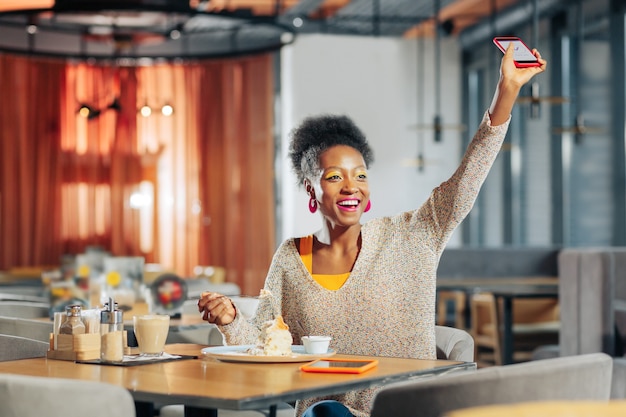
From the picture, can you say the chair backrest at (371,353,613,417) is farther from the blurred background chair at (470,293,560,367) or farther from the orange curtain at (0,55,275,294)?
Result: the orange curtain at (0,55,275,294)

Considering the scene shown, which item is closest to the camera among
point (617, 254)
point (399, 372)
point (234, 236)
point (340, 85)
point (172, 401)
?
point (172, 401)

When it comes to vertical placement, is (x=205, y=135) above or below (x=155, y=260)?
above

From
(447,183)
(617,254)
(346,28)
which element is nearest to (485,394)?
(447,183)

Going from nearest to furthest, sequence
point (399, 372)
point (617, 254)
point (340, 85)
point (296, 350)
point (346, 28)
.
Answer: point (399, 372) → point (296, 350) → point (617, 254) → point (340, 85) → point (346, 28)

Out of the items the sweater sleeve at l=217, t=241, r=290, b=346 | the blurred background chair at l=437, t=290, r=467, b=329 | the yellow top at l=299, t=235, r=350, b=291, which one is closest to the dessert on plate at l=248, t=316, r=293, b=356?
the sweater sleeve at l=217, t=241, r=290, b=346

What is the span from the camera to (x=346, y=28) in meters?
14.6

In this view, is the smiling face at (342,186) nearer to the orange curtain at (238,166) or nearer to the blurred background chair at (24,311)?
the blurred background chair at (24,311)

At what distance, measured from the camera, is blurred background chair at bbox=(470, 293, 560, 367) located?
844cm

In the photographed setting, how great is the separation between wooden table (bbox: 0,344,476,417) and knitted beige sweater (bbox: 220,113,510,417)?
0.25 metres

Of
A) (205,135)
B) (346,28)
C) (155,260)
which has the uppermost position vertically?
(346,28)

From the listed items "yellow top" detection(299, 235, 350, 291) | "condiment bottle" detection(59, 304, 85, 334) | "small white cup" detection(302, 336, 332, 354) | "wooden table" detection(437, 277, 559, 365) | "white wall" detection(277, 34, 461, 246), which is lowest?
"wooden table" detection(437, 277, 559, 365)

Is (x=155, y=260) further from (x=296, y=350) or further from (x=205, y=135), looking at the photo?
(x=296, y=350)

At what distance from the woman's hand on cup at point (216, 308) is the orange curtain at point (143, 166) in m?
9.21

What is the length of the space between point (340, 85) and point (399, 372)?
30.7 feet
